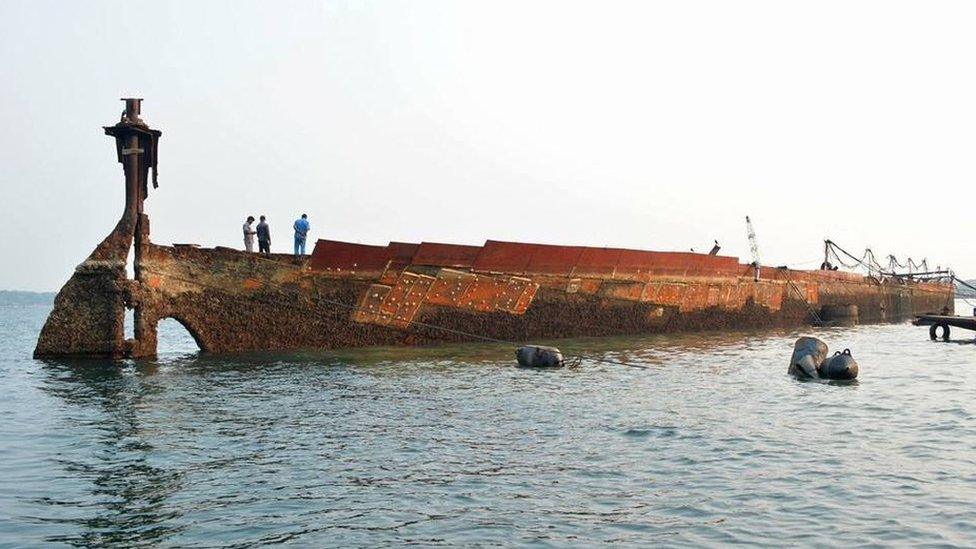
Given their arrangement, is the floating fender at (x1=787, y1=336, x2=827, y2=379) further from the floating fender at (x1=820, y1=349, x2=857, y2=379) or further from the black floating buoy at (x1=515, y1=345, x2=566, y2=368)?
the black floating buoy at (x1=515, y1=345, x2=566, y2=368)

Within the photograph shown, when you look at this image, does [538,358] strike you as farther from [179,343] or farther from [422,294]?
[179,343]

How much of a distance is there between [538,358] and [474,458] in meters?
9.67

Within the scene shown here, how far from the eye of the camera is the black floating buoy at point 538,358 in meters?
19.4

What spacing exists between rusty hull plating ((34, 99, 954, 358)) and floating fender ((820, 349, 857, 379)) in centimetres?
1002

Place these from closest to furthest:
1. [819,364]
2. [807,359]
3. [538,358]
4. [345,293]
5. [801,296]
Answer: [807,359] → [819,364] → [538,358] → [345,293] → [801,296]

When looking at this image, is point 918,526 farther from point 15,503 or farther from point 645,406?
point 15,503

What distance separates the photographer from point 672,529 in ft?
23.7

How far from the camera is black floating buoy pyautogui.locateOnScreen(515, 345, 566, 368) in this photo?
19.4 meters

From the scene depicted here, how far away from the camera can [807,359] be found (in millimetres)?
18188

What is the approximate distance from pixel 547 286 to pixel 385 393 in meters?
12.1

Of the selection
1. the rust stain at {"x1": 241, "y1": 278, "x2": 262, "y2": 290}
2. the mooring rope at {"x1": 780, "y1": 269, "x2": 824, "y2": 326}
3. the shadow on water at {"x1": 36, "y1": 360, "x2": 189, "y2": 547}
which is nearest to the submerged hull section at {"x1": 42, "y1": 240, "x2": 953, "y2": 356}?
the rust stain at {"x1": 241, "y1": 278, "x2": 262, "y2": 290}

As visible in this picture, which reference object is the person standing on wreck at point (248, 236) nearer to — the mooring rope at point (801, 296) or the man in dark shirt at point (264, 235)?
the man in dark shirt at point (264, 235)

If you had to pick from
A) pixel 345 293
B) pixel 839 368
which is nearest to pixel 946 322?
pixel 839 368

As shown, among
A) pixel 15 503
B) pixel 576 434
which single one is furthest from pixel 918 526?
pixel 15 503
